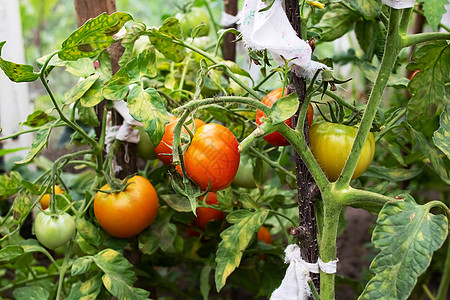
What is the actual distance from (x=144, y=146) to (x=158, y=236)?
18cm

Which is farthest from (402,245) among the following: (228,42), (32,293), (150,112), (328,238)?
(228,42)

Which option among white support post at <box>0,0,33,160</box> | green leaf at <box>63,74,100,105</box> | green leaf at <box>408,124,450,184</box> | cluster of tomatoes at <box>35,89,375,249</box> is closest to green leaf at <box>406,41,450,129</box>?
green leaf at <box>408,124,450,184</box>

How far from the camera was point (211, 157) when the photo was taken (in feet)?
2.09

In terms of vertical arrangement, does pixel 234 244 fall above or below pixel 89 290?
above

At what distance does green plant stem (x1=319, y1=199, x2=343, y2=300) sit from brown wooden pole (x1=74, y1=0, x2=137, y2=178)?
46cm

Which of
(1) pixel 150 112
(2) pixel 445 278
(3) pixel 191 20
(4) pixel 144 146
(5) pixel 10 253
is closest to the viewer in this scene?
(1) pixel 150 112

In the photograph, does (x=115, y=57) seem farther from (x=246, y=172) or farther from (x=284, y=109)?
(x=284, y=109)

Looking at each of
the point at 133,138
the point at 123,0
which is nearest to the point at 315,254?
the point at 133,138

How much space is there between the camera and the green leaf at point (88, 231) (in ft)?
2.79

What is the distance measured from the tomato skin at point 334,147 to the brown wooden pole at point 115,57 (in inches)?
17.0

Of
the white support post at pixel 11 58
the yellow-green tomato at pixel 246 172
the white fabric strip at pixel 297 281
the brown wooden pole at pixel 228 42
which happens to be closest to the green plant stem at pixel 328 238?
the white fabric strip at pixel 297 281

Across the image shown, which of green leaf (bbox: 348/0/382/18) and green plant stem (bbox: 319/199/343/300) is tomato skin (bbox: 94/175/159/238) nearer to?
green plant stem (bbox: 319/199/343/300)

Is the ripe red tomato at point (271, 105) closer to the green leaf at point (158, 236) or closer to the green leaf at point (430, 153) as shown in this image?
the green leaf at point (430, 153)

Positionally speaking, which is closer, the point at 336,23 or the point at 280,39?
the point at 280,39
